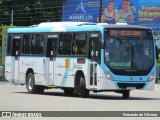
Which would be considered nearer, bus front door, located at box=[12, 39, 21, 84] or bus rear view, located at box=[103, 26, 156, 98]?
bus rear view, located at box=[103, 26, 156, 98]

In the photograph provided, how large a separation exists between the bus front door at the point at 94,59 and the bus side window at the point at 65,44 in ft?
5.75

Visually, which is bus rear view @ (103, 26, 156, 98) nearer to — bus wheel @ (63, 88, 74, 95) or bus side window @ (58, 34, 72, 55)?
bus side window @ (58, 34, 72, 55)

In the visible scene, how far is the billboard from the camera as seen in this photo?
6012 centimetres

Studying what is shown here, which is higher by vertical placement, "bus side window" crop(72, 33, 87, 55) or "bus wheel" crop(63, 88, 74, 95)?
"bus side window" crop(72, 33, 87, 55)

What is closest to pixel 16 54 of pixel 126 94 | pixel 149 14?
pixel 126 94

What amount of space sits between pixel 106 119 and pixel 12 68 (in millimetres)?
15992

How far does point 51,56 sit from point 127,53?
4.25 m

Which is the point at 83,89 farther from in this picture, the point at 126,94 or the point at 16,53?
the point at 16,53

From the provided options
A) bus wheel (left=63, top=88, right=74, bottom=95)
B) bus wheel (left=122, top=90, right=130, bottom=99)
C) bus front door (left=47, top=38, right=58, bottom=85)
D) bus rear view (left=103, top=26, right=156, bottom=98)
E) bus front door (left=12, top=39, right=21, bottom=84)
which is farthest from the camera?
bus front door (left=12, top=39, right=21, bottom=84)

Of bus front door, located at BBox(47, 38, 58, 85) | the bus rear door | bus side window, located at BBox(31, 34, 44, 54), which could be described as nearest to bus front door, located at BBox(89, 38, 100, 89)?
bus front door, located at BBox(47, 38, 58, 85)

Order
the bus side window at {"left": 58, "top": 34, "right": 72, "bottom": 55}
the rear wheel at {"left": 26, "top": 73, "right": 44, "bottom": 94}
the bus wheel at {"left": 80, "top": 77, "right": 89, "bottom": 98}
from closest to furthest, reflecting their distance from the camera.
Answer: the bus wheel at {"left": 80, "top": 77, "right": 89, "bottom": 98} → the bus side window at {"left": 58, "top": 34, "right": 72, "bottom": 55} → the rear wheel at {"left": 26, "top": 73, "right": 44, "bottom": 94}

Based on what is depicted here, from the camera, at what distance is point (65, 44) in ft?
93.9

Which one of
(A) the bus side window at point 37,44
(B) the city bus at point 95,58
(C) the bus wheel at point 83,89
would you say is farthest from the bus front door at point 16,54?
(C) the bus wheel at point 83,89

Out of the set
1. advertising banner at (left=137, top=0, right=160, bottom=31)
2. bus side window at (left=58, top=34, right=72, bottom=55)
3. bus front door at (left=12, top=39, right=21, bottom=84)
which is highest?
advertising banner at (left=137, top=0, right=160, bottom=31)
